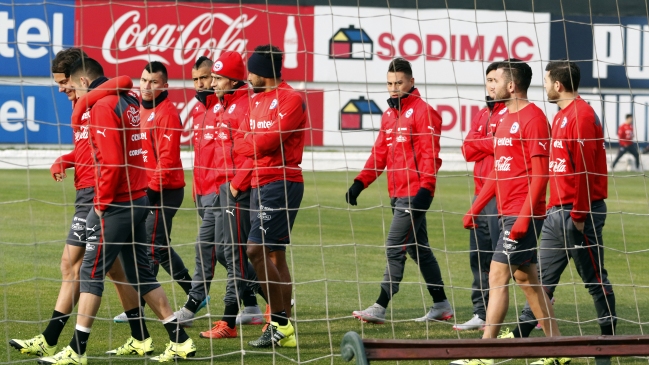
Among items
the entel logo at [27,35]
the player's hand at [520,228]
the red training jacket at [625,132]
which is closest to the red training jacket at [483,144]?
the player's hand at [520,228]

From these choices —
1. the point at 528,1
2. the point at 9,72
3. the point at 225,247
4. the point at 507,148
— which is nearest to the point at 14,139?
the point at 9,72

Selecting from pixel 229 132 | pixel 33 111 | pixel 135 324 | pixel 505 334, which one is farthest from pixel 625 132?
pixel 135 324

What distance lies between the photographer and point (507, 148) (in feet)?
21.0

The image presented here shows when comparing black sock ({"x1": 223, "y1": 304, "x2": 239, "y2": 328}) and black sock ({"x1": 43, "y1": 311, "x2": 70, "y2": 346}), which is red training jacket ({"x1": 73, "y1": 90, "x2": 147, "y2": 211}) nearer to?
black sock ({"x1": 43, "y1": 311, "x2": 70, "y2": 346})

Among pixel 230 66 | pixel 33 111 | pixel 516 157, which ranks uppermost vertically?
pixel 33 111

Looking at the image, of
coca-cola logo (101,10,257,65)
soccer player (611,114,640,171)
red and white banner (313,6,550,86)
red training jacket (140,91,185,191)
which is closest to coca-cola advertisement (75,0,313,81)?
coca-cola logo (101,10,257,65)

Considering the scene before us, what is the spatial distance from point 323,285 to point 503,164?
3.60 metres

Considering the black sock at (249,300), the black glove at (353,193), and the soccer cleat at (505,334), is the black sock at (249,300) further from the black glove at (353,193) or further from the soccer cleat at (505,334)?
the soccer cleat at (505,334)

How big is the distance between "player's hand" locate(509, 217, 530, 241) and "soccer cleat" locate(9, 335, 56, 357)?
10.1 feet

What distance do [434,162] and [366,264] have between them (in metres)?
3.77

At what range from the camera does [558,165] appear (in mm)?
6520

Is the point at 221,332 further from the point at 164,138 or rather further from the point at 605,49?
the point at 605,49

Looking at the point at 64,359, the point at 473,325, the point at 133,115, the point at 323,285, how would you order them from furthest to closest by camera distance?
the point at 323,285
the point at 473,325
the point at 133,115
the point at 64,359

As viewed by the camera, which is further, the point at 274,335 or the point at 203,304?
the point at 203,304
